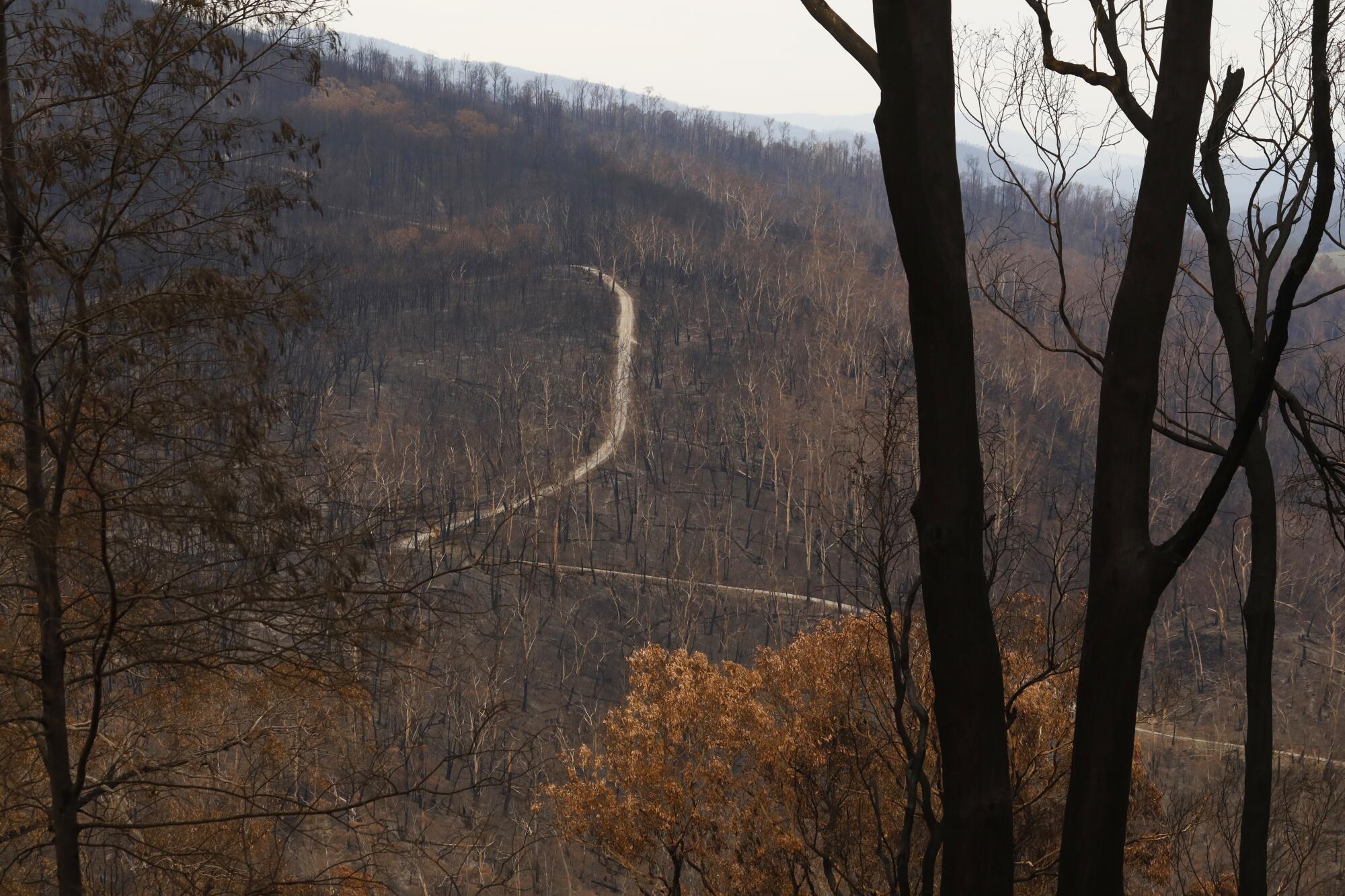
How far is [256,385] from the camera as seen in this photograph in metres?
5.09

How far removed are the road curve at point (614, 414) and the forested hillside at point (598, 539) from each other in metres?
0.27

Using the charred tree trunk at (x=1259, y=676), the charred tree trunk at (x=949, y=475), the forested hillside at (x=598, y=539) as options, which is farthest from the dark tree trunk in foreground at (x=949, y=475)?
the charred tree trunk at (x=1259, y=676)

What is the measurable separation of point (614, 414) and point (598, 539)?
10.2 metres

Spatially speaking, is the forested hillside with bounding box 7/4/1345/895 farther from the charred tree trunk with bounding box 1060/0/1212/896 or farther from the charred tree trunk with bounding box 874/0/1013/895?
the charred tree trunk with bounding box 1060/0/1212/896

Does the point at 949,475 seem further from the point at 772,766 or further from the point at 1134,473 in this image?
Answer: the point at 772,766

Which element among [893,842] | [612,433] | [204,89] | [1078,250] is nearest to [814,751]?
[893,842]

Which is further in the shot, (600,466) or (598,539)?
(600,466)

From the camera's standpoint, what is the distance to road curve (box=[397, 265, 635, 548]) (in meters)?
40.9

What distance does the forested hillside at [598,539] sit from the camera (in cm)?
503

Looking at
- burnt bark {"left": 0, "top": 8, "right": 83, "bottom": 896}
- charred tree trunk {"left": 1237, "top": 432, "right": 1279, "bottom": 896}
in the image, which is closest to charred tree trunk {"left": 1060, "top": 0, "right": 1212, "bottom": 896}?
charred tree trunk {"left": 1237, "top": 432, "right": 1279, "bottom": 896}

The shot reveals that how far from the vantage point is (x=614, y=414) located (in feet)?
168

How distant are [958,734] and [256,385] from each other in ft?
12.7

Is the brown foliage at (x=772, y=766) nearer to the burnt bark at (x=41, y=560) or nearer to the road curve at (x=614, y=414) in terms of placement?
the burnt bark at (x=41, y=560)

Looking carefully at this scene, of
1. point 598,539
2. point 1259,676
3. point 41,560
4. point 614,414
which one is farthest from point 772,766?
point 614,414
